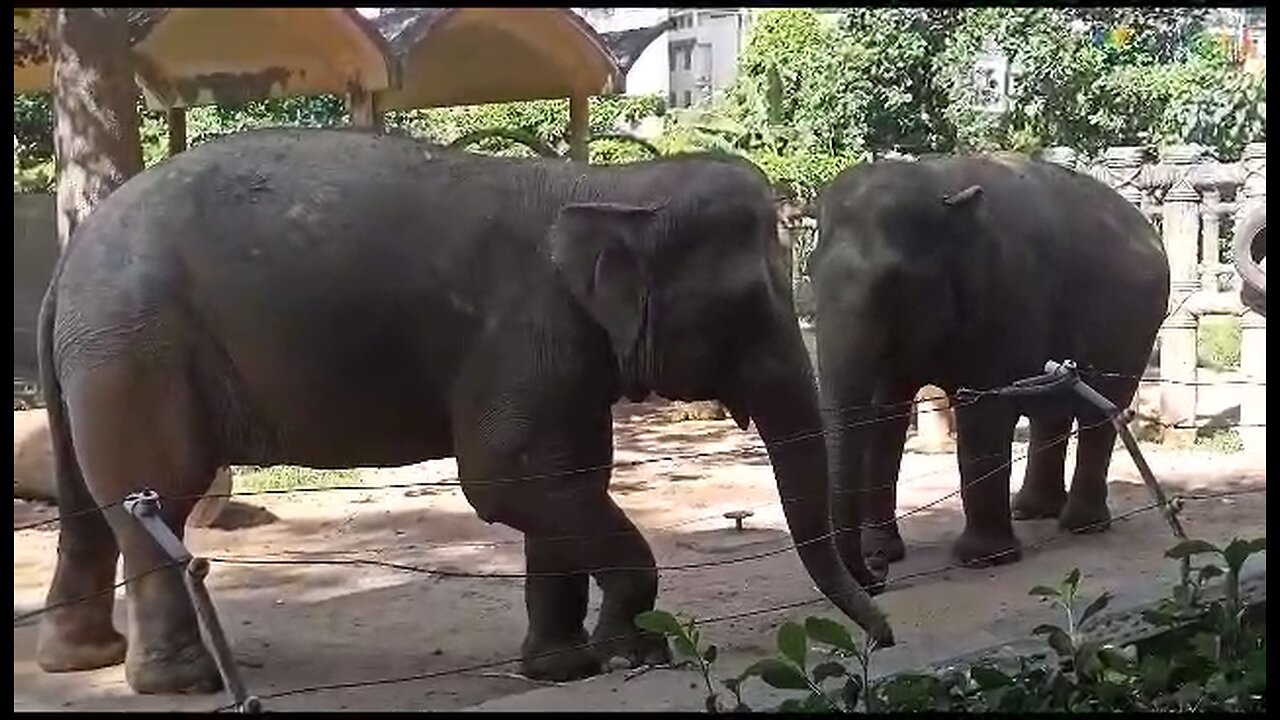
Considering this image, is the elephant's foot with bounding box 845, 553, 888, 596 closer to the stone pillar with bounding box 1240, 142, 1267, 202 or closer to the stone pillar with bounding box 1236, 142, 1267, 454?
the stone pillar with bounding box 1236, 142, 1267, 454

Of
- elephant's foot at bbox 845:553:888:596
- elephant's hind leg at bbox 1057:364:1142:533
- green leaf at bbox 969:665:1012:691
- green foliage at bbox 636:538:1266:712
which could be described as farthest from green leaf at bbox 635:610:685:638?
elephant's hind leg at bbox 1057:364:1142:533

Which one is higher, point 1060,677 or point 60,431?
point 60,431

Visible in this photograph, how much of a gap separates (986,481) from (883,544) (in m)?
0.46

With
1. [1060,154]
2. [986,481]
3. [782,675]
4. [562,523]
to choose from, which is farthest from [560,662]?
[1060,154]

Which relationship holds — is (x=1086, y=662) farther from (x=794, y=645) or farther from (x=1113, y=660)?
(x=794, y=645)

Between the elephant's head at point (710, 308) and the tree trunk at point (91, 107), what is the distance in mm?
3180

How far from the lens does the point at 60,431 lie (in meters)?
4.69

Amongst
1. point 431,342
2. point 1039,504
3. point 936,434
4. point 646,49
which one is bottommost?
point 936,434

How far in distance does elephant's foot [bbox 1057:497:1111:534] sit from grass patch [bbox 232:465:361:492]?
3324 millimetres

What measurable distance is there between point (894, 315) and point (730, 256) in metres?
1.17

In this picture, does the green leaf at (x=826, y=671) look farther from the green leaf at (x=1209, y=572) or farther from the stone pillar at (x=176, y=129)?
the stone pillar at (x=176, y=129)

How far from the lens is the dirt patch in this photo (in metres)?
4.41

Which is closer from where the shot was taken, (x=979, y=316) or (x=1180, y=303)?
(x=979, y=316)

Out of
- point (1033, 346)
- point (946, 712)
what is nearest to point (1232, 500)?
point (1033, 346)
